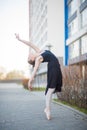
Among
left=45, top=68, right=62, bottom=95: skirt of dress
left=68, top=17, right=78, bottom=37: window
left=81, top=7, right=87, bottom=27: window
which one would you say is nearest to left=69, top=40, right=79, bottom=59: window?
left=68, top=17, right=78, bottom=37: window

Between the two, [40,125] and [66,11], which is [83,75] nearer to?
[40,125]

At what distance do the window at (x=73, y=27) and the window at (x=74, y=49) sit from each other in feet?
5.24

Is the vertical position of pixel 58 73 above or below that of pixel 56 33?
below

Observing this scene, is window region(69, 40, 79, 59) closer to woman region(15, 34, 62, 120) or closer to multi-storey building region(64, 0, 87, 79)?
multi-storey building region(64, 0, 87, 79)

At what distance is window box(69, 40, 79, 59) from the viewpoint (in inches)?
1810

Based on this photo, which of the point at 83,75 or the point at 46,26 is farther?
the point at 46,26

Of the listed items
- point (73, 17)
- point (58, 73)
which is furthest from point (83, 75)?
point (73, 17)

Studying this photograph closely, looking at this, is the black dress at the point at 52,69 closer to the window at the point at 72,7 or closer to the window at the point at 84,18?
the window at the point at 84,18

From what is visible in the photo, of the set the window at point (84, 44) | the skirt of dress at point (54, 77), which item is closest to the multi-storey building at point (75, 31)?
the window at point (84, 44)

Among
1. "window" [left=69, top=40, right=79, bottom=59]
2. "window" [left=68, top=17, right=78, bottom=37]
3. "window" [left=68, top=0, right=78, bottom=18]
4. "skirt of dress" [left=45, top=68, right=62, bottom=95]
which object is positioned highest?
"window" [left=68, top=0, right=78, bottom=18]

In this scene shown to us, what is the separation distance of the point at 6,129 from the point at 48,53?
2.05 m

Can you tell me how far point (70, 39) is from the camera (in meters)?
48.4

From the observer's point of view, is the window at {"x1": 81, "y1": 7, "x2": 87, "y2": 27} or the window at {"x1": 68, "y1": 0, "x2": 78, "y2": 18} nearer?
the window at {"x1": 81, "y1": 7, "x2": 87, "y2": 27}

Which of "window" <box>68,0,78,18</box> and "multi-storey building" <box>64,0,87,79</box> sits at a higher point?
"window" <box>68,0,78,18</box>
